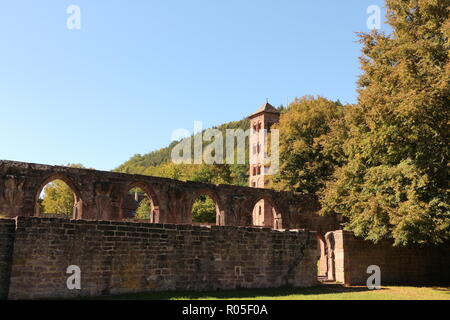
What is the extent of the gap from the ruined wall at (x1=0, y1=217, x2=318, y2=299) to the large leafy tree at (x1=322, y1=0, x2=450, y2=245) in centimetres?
327

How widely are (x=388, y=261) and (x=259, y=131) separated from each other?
36.6m

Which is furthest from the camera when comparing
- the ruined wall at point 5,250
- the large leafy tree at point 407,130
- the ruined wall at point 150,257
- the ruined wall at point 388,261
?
the ruined wall at point 388,261

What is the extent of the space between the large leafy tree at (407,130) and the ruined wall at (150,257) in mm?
3273

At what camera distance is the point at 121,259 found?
11945 mm

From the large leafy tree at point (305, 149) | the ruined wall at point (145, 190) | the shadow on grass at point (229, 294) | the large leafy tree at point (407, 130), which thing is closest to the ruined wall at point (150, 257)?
the shadow on grass at point (229, 294)

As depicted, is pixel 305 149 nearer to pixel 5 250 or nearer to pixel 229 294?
pixel 229 294

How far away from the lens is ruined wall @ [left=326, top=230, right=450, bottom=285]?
17.4m

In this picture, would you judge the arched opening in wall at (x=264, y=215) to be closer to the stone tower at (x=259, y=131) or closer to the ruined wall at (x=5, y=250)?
the stone tower at (x=259, y=131)

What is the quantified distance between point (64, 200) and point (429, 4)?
44.4m

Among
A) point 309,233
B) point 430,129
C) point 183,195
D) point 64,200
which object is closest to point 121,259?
point 309,233

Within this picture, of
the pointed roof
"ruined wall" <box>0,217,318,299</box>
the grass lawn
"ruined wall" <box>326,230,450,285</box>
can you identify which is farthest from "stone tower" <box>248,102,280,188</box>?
the grass lawn

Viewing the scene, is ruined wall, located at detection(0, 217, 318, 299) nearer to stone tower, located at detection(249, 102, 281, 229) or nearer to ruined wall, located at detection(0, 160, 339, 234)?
ruined wall, located at detection(0, 160, 339, 234)

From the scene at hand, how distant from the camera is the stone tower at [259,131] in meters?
53.0
